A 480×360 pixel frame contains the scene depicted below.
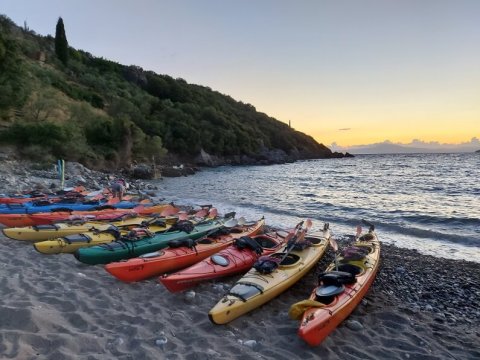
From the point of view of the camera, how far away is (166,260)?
721 centimetres

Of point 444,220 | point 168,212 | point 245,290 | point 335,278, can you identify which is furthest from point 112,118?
point 335,278

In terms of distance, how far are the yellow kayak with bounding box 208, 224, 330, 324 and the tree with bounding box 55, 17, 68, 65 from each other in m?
64.2

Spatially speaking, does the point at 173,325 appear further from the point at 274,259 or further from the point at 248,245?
the point at 248,245

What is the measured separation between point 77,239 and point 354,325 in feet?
20.2

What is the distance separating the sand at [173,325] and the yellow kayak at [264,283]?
182mm

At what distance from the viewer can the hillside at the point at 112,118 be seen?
2456 centimetres

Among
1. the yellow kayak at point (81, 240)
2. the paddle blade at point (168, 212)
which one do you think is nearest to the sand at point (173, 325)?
the yellow kayak at point (81, 240)

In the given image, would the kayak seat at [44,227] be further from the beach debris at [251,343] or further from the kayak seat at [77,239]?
the beach debris at [251,343]

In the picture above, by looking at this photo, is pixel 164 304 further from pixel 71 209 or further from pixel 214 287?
pixel 71 209

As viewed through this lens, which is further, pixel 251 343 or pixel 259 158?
pixel 259 158

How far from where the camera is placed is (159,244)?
8.43 m

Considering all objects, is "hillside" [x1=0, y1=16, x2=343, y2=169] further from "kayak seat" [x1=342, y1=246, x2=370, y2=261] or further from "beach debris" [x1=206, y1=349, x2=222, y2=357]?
"beach debris" [x1=206, y1=349, x2=222, y2=357]

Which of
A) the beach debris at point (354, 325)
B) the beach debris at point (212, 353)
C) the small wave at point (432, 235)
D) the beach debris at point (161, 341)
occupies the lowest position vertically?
the small wave at point (432, 235)

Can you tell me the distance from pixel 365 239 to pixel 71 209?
913 centimetres
